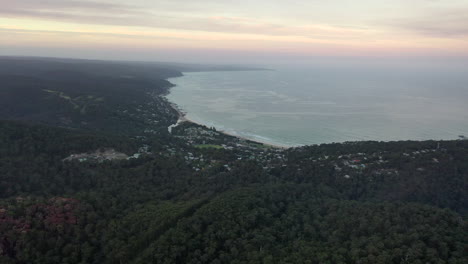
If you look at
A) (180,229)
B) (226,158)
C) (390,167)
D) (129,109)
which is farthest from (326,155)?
(129,109)

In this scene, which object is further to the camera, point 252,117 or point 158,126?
point 252,117

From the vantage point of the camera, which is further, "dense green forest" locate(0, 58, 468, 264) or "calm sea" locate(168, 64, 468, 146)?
"calm sea" locate(168, 64, 468, 146)

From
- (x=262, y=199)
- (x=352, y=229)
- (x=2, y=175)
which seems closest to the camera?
(x=352, y=229)

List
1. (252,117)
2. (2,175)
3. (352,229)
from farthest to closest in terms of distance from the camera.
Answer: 1. (252,117)
2. (2,175)
3. (352,229)

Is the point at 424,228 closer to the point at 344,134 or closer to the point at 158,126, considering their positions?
the point at 344,134

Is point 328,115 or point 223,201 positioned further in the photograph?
point 328,115

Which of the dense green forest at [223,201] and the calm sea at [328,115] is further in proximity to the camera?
the calm sea at [328,115]

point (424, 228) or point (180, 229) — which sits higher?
point (424, 228)
